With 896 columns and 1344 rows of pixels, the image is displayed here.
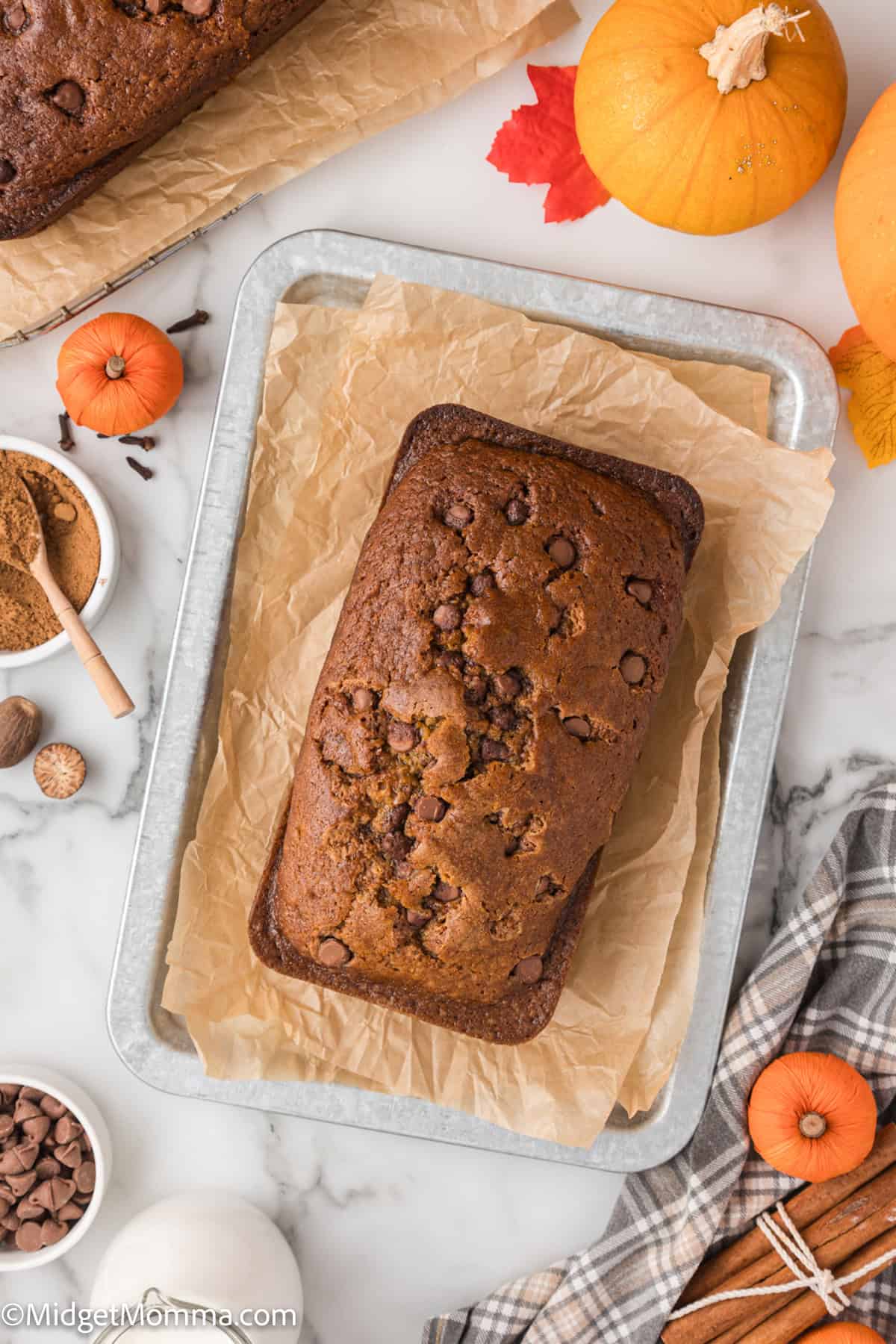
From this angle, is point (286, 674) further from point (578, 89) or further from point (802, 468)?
point (578, 89)

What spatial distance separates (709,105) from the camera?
80.9 inches

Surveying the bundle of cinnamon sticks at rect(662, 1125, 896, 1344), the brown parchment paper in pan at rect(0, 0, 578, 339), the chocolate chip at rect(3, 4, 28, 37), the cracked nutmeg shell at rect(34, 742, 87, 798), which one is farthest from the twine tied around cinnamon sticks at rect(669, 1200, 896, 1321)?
the chocolate chip at rect(3, 4, 28, 37)

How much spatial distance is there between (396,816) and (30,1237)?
1311 mm

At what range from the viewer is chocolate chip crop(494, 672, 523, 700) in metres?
1.93

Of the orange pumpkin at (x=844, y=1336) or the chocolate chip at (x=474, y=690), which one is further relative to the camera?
the orange pumpkin at (x=844, y=1336)

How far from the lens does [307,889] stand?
6.76ft

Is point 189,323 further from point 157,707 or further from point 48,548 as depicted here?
point 157,707

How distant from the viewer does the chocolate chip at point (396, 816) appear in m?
1.97

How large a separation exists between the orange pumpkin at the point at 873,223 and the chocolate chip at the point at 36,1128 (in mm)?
2350

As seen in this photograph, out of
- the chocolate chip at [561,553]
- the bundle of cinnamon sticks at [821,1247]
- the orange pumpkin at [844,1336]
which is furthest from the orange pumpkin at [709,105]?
the orange pumpkin at [844,1336]

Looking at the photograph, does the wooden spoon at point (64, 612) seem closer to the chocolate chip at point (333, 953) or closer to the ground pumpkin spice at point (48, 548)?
the ground pumpkin spice at point (48, 548)

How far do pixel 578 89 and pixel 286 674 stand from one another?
4.21 ft

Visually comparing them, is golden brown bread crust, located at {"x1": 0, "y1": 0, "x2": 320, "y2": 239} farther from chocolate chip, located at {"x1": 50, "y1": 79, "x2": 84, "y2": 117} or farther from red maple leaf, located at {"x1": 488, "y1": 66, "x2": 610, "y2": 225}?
red maple leaf, located at {"x1": 488, "y1": 66, "x2": 610, "y2": 225}

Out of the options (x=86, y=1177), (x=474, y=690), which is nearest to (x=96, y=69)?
(x=474, y=690)
